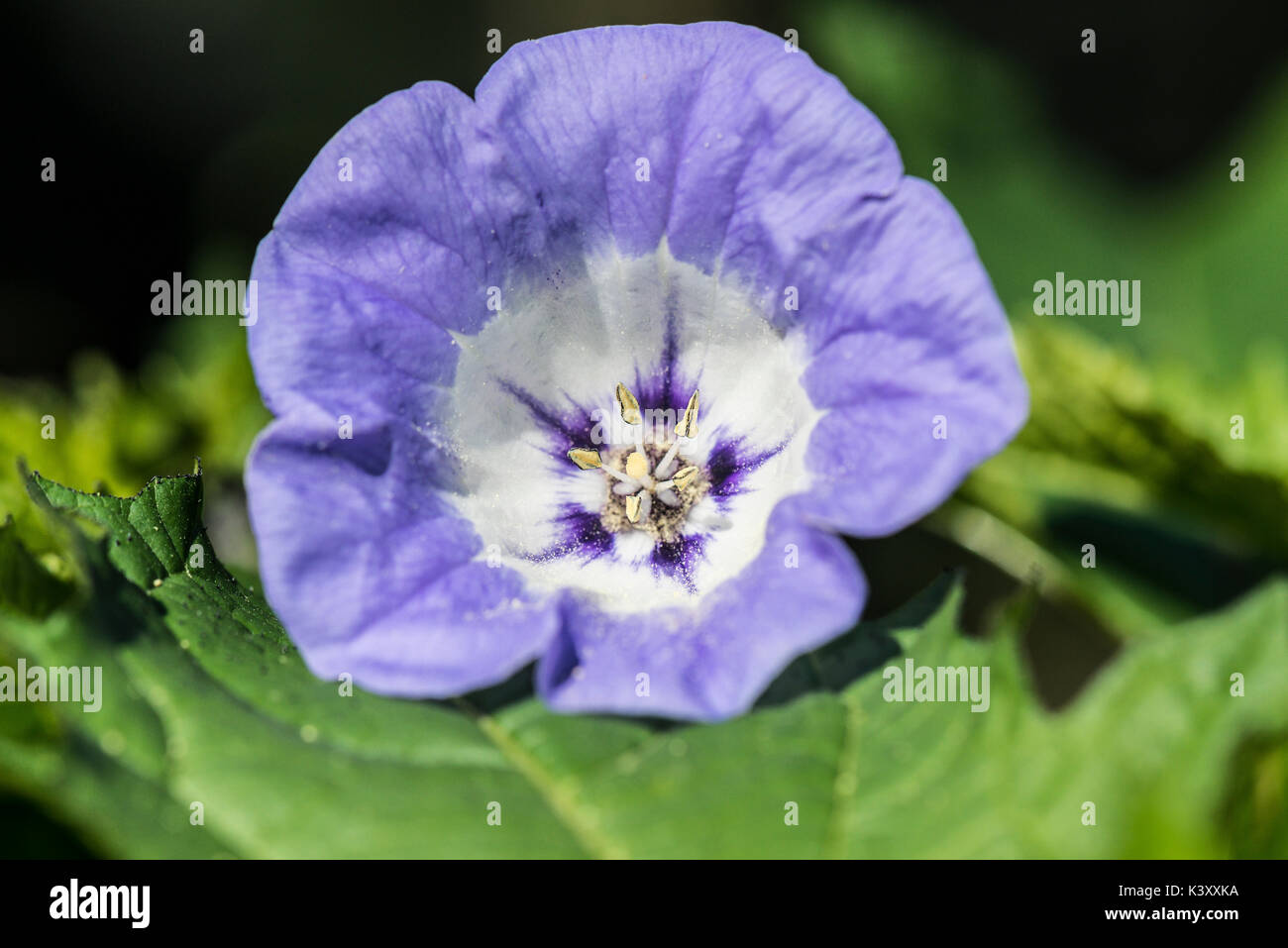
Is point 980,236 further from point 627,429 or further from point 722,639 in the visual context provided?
point 722,639

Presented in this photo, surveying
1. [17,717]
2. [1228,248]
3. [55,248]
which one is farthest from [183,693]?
[1228,248]

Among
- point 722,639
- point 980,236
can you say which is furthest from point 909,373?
point 980,236

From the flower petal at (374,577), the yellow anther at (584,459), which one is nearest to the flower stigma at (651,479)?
the yellow anther at (584,459)

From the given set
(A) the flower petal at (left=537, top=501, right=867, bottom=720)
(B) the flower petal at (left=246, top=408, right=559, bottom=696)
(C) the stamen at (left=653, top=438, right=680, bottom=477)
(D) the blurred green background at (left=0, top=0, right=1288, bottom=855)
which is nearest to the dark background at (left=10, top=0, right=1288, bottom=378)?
(D) the blurred green background at (left=0, top=0, right=1288, bottom=855)

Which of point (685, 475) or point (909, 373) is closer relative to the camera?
point (909, 373)

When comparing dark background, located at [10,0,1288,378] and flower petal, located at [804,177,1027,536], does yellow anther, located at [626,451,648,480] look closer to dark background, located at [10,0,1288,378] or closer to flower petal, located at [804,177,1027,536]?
flower petal, located at [804,177,1027,536]

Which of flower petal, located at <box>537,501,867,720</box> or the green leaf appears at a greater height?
flower petal, located at <box>537,501,867,720</box>
